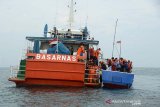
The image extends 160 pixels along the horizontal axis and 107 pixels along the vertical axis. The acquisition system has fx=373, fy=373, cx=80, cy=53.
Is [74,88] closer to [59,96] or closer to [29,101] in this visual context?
[59,96]

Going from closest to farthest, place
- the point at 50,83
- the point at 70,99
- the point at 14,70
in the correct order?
the point at 70,99, the point at 50,83, the point at 14,70

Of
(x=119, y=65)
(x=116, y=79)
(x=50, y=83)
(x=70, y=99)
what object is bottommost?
(x=70, y=99)

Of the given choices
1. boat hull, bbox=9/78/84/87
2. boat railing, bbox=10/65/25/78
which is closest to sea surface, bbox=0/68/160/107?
boat hull, bbox=9/78/84/87

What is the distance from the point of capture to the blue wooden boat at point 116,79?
2252cm

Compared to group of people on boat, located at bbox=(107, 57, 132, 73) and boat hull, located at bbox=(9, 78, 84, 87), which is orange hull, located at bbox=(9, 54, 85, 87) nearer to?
boat hull, located at bbox=(9, 78, 84, 87)

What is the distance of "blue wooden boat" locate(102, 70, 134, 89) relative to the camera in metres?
22.5

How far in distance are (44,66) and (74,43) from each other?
366 centimetres

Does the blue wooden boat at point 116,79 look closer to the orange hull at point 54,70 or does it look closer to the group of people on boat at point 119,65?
the group of people on boat at point 119,65

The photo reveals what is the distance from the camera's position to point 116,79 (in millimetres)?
22703

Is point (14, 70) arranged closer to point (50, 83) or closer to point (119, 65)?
point (50, 83)

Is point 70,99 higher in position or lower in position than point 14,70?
lower

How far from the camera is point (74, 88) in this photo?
71.7ft

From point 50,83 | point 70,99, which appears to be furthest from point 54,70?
point 70,99

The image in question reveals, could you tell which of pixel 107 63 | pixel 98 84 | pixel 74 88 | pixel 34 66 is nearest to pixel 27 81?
pixel 34 66
